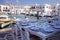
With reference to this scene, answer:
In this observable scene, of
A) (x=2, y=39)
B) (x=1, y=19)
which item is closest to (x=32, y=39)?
(x=2, y=39)

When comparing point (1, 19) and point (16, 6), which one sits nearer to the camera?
point (1, 19)

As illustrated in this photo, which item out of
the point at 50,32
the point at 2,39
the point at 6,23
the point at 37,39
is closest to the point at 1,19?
the point at 6,23

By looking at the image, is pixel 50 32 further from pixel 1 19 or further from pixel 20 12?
pixel 20 12

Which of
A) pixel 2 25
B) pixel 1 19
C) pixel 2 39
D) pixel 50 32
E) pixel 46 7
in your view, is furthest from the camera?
pixel 46 7

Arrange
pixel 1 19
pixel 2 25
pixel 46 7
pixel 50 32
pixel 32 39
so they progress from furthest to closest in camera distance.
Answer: pixel 46 7 → pixel 1 19 → pixel 2 25 → pixel 32 39 → pixel 50 32

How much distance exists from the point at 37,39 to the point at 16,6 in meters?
14.1

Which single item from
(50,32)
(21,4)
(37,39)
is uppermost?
(21,4)

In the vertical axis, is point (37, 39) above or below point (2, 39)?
above

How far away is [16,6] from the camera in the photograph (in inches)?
714

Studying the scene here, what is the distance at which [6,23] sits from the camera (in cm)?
1086

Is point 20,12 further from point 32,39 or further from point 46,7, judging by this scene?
point 32,39

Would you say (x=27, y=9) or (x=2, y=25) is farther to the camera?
(x=27, y=9)

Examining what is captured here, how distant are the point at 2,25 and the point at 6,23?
406mm

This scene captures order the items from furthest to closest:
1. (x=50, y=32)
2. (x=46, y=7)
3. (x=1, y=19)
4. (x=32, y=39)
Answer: (x=46, y=7) < (x=1, y=19) < (x=32, y=39) < (x=50, y=32)
